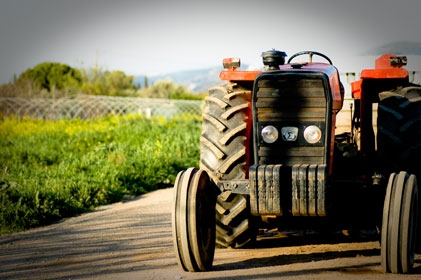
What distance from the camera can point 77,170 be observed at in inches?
599

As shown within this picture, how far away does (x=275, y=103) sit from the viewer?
7203 mm

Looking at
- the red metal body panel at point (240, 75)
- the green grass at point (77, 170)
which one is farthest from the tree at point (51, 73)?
the red metal body panel at point (240, 75)

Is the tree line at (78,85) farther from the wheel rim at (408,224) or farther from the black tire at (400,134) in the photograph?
the wheel rim at (408,224)

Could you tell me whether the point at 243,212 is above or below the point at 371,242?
above

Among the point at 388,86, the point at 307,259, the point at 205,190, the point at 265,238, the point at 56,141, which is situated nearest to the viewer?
the point at 205,190

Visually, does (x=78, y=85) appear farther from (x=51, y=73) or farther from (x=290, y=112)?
(x=290, y=112)

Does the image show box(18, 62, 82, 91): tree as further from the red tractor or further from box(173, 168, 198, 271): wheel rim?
box(173, 168, 198, 271): wheel rim

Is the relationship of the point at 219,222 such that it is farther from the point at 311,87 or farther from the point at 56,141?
the point at 56,141

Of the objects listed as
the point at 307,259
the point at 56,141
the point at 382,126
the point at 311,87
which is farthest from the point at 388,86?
the point at 56,141

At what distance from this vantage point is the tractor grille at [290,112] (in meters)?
7.10

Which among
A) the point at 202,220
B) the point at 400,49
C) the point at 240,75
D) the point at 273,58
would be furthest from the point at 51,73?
the point at 202,220

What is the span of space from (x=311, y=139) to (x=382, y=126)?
93cm

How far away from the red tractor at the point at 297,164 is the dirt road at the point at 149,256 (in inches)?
11.1

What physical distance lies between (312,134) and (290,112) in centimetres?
29
